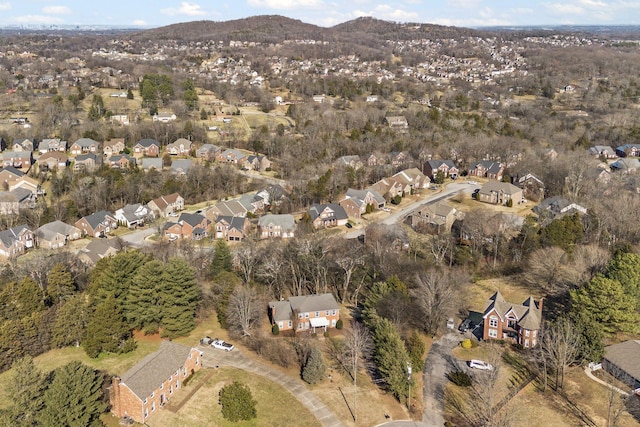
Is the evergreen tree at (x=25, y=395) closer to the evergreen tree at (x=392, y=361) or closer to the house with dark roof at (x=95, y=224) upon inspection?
the evergreen tree at (x=392, y=361)

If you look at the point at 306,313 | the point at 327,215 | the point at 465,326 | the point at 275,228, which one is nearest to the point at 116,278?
the point at 306,313

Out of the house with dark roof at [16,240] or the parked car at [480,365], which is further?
the house with dark roof at [16,240]

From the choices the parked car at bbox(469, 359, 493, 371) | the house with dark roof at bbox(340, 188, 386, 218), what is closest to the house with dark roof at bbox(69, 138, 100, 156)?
the house with dark roof at bbox(340, 188, 386, 218)

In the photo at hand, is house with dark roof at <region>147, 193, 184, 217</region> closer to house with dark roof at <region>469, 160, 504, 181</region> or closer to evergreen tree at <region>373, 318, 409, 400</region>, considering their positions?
evergreen tree at <region>373, 318, 409, 400</region>

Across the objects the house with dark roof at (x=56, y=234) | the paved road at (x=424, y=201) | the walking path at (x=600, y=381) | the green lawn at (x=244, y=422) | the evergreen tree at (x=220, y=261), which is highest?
the evergreen tree at (x=220, y=261)

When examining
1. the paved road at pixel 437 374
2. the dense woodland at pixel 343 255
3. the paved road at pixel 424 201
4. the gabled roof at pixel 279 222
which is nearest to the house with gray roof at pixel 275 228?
the gabled roof at pixel 279 222

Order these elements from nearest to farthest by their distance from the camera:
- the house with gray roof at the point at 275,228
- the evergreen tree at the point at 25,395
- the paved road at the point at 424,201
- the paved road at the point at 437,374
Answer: the evergreen tree at the point at 25,395 < the paved road at the point at 437,374 < the house with gray roof at the point at 275,228 < the paved road at the point at 424,201

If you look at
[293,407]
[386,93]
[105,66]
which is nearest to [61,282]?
[293,407]
